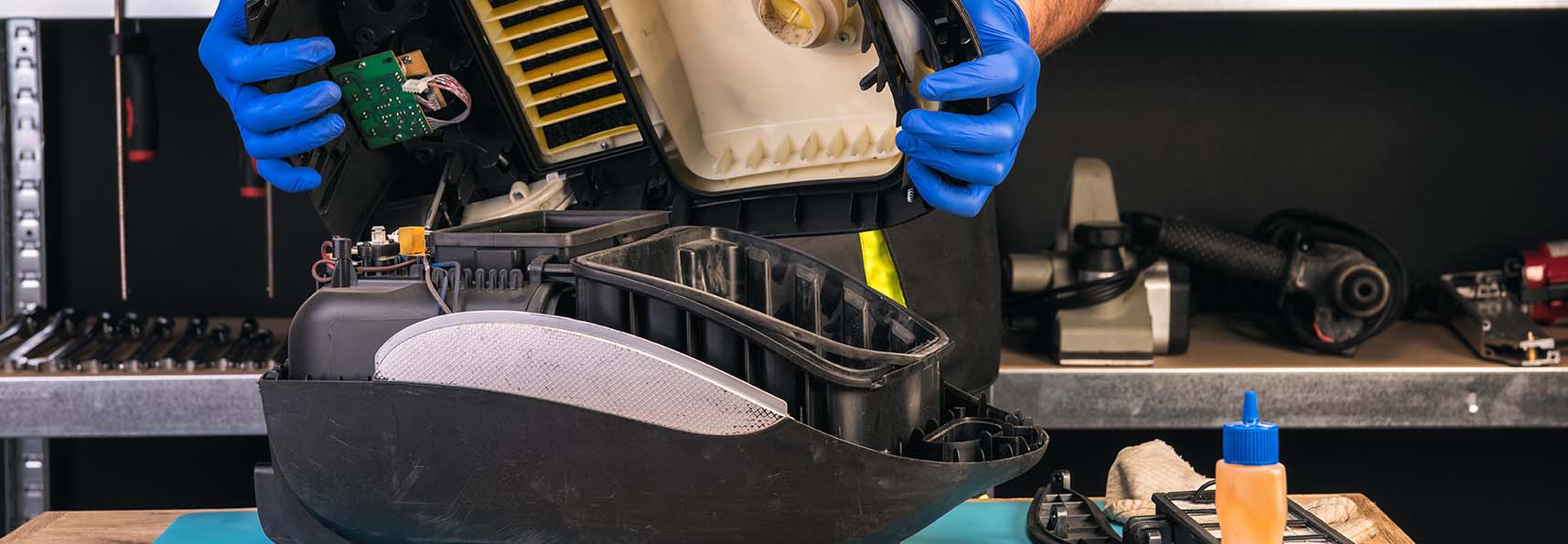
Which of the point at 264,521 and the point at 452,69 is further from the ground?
the point at 452,69

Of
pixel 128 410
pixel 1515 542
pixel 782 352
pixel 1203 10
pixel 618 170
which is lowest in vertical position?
pixel 1515 542

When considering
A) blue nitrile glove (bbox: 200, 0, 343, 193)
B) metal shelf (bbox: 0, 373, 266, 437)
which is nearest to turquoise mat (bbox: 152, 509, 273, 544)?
blue nitrile glove (bbox: 200, 0, 343, 193)

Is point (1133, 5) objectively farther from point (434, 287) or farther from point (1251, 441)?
point (434, 287)

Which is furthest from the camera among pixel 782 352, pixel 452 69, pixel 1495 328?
pixel 1495 328

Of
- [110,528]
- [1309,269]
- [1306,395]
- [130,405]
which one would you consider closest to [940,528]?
[110,528]

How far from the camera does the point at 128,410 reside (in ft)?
5.13

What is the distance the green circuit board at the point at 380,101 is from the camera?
108cm

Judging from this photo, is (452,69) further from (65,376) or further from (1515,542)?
(1515,542)

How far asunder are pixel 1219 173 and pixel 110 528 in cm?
164

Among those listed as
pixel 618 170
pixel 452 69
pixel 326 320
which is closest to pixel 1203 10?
pixel 618 170

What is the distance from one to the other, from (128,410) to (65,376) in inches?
3.3

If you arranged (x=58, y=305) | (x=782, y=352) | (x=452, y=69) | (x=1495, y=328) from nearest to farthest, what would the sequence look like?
(x=782, y=352), (x=452, y=69), (x=1495, y=328), (x=58, y=305)

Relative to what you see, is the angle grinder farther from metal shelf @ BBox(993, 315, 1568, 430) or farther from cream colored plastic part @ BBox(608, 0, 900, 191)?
cream colored plastic part @ BBox(608, 0, 900, 191)

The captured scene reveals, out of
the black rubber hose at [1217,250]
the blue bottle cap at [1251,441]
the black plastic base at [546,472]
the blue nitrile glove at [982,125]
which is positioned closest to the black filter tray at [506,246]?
the black plastic base at [546,472]
